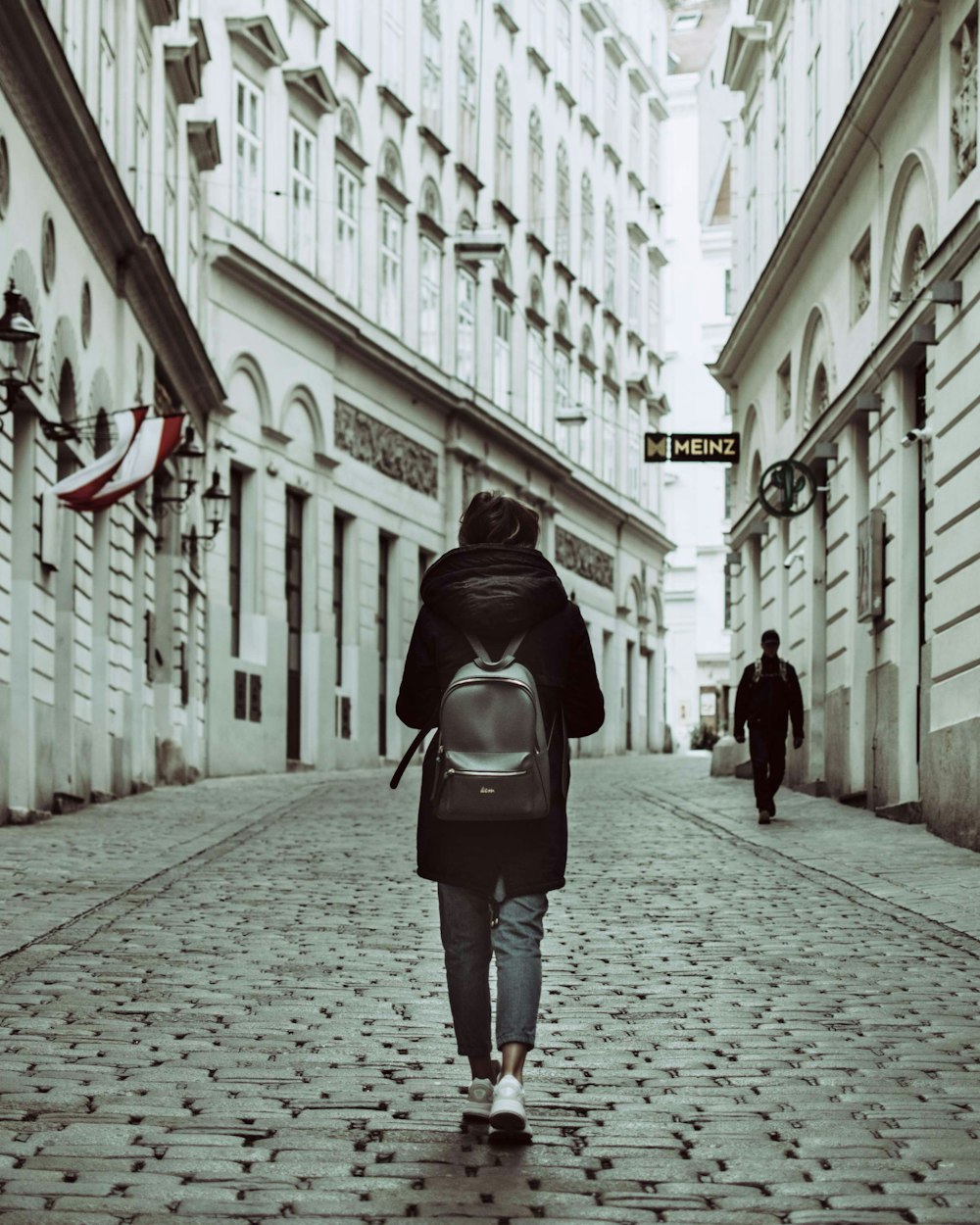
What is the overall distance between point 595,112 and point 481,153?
35.8 ft

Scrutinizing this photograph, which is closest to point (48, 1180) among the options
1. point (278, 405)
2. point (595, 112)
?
point (278, 405)

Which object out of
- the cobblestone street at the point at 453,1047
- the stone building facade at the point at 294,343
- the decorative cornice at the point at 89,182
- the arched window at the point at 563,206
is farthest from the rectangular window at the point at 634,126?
the cobblestone street at the point at 453,1047

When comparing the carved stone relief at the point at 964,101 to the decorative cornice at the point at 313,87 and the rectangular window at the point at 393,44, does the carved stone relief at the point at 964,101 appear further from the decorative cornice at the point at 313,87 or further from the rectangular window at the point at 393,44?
the rectangular window at the point at 393,44

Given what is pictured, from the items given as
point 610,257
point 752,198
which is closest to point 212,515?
point 752,198

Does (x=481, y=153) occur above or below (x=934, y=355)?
above

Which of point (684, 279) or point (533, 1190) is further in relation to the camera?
point (684, 279)

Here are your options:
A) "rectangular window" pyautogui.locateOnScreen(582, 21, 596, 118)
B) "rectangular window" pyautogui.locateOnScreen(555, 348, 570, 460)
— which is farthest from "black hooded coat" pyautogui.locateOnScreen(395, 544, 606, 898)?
"rectangular window" pyautogui.locateOnScreen(582, 21, 596, 118)

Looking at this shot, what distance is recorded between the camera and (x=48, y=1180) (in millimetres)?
5164

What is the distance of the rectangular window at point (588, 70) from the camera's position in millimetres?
52625

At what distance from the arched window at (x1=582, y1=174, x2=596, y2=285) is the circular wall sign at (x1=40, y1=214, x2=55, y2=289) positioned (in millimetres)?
33754

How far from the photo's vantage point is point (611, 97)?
55.5 meters

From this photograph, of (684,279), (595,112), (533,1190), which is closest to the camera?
(533,1190)

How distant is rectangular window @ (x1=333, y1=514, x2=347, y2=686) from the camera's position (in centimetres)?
3591

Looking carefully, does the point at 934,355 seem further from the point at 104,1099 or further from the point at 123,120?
the point at 104,1099
